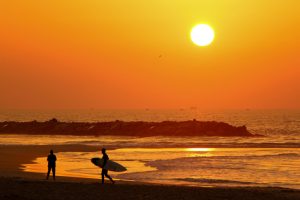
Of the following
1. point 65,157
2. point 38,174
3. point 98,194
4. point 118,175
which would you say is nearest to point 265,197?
point 98,194

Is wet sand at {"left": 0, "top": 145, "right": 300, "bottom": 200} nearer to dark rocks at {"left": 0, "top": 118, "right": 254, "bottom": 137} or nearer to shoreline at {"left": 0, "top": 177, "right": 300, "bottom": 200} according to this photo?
shoreline at {"left": 0, "top": 177, "right": 300, "bottom": 200}

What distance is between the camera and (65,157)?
4741cm

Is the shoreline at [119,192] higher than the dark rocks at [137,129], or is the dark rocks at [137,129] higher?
the dark rocks at [137,129]

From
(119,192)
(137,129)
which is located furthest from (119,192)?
(137,129)

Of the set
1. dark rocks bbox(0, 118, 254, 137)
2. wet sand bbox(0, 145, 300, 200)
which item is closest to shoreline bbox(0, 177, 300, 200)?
wet sand bbox(0, 145, 300, 200)

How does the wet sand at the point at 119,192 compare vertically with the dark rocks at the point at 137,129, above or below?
below

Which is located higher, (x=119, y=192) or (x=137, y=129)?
(x=137, y=129)

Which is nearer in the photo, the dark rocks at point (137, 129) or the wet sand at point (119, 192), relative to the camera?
the wet sand at point (119, 192)

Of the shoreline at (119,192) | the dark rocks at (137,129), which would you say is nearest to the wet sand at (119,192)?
the shoreline at (119,192)

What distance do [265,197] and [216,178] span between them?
8.72 meters

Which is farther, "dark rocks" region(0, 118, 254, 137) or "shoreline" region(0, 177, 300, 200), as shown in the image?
"dark rocks" region(0, 118, 254, 137)

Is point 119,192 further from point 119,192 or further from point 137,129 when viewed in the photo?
point 137,129

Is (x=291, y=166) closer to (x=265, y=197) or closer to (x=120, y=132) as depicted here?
(x=265, y=197)

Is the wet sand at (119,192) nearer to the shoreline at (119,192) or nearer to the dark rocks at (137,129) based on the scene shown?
the shoreline at (119,192)
